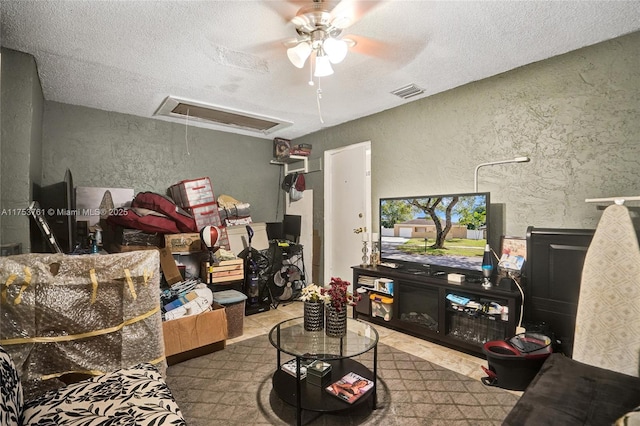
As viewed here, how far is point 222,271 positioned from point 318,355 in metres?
1.86

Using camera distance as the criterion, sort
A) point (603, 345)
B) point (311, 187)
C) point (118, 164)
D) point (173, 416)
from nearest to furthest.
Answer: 1. point (173, 416)
2. point (603, 345)
3. point (118, 164)
4. point (311, 187)

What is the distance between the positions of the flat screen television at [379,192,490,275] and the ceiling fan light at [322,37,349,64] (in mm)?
1671

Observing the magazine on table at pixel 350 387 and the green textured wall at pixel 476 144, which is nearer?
the magazine on table at pixel 350 387

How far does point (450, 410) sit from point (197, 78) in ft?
10.4

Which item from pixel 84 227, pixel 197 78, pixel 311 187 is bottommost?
pixel 84 227

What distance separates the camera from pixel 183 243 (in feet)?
11.0

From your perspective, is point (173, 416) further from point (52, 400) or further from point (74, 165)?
point (74, 165)

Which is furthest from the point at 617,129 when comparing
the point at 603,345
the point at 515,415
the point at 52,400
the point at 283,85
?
the point at 52,400

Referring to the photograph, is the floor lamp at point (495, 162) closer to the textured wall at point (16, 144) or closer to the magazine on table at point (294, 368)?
the magazine on table at point (294, 368)

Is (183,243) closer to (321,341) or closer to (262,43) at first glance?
(321,341)

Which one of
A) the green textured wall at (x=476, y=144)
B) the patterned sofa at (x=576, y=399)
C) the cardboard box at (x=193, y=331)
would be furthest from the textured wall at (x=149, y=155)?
the patterned sofa at (x=576, y=399)

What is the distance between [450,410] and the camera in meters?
1.87

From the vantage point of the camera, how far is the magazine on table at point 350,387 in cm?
175

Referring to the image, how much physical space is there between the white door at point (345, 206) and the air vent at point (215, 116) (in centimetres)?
91
